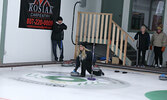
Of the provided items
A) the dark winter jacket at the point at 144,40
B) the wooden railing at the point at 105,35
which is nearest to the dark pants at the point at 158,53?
the dark winter jacket at the point at 144,40

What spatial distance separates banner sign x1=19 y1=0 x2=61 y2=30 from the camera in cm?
973

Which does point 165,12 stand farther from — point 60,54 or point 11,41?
point 11,41

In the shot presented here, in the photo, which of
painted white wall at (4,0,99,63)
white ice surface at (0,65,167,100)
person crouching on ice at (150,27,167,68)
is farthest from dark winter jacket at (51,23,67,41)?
white ice surface at (0,65,167,100)

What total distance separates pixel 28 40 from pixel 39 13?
3.20ft

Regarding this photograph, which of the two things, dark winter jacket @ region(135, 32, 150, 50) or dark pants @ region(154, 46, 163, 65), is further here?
dark pants @ region(154, 46, 163, 65)

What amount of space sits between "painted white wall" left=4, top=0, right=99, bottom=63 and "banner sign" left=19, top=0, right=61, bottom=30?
0.19m

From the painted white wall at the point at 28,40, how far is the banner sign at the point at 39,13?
0.19 m

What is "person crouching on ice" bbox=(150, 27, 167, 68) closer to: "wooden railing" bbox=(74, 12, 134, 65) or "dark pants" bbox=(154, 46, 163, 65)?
"dark pants" bbox=(154, 46, 163, 65)

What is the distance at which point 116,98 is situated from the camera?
5.57 m

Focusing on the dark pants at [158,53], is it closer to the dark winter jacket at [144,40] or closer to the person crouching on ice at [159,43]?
the person crouching on ice at [159,43]

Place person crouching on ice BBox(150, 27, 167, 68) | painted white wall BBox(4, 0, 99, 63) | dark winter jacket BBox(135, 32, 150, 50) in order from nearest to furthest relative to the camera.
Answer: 1. painted white wall BBox(4, 0, 99, 63)
2. dark winter jacket BBox(135, 32, 150, 50)
3. person crouching on ice BBox(150, 27, 167, 68)

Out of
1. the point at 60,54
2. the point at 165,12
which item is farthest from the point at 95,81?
the point at 165,12

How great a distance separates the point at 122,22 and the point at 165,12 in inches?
73.0

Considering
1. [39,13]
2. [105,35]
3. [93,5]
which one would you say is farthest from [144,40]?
[39,13]
